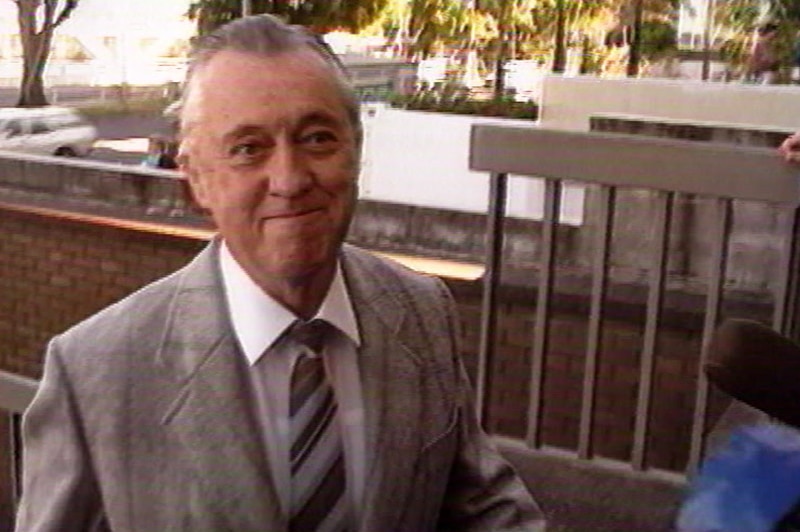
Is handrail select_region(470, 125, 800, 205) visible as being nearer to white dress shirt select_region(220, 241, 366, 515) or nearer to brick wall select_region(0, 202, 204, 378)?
white dress shirt select_region(220, 241, 366, 515)

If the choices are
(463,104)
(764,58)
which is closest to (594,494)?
(764,58)

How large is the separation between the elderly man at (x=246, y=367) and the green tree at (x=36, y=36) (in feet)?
41.1

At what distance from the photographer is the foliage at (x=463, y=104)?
398 inches

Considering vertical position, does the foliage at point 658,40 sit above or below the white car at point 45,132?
above

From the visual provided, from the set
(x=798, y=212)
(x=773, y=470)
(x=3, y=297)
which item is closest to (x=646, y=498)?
(x=798, y=212)

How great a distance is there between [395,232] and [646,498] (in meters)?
3.79

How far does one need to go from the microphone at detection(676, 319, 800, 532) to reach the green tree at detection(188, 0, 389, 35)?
996 centimetres

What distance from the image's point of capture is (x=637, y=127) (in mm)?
4398

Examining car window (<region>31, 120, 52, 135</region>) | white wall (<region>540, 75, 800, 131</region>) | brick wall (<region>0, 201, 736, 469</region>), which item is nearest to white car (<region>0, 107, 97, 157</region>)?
car window (<region>31, 120, 52, 135</region>)

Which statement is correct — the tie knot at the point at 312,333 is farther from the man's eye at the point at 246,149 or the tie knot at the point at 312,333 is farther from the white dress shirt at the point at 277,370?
the man's eye at the point at 246,149

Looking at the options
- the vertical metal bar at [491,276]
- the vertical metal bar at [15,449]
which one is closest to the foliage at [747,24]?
the vertical metal bar at [491,276]

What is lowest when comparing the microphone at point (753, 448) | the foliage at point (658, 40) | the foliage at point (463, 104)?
the foliage at point (463, 104)

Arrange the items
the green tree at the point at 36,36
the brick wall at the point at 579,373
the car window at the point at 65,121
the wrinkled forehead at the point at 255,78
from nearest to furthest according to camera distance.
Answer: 1. the wrinkled forehead at the point at 255,78
2. the brick wall at the point at 579,373
3. the car window at the point at 65,121
4. the green tree at the point at 36,36

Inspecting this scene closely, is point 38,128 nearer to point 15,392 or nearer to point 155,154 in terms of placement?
point 155,154
